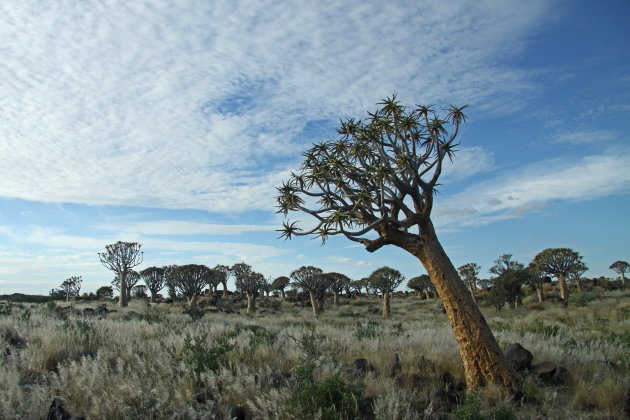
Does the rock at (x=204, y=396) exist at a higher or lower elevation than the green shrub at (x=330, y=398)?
lower

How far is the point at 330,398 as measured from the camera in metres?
4.88

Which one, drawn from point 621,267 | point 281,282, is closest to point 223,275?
point 281,282

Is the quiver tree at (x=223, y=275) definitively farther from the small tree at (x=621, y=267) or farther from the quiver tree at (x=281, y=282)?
the small tree at (x=621, y=267)

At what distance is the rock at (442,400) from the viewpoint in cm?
545

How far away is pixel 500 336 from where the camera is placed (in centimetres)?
1127

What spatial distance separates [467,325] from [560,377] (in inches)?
97.8

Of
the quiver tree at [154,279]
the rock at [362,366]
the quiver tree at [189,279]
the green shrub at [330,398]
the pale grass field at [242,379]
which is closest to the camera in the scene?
the green shrub at [330,398]

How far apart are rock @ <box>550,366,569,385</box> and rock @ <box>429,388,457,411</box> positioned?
2596 millimetres

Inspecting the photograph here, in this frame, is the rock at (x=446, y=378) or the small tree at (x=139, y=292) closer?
the rock at (x=446, y=378)

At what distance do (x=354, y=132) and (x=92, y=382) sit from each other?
7.85 m

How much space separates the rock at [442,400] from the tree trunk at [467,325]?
0.82 meters

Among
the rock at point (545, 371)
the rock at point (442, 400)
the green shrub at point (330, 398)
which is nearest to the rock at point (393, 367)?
the rock at point (442, 400)

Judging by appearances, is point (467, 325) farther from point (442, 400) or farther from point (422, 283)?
point (422, 283)

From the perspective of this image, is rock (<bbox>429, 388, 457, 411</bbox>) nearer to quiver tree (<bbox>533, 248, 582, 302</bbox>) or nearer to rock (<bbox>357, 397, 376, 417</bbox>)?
rock (<bbox>357, 397, 376, 417</bbox>)
